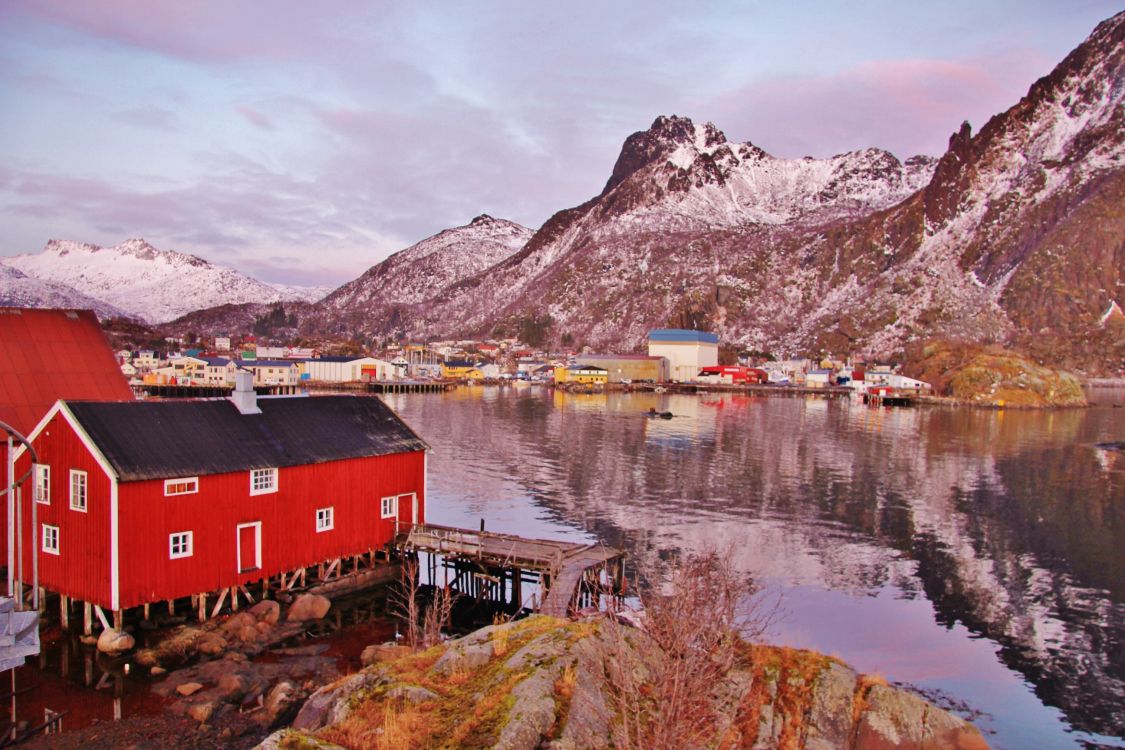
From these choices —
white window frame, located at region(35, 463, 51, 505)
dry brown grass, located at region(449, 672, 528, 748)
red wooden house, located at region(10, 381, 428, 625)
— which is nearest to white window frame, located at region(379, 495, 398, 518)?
red wooden house, located at region(10, 381, 428, 625)

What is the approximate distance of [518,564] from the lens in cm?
3002

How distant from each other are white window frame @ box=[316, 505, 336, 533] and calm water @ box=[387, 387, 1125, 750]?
44.9 feet

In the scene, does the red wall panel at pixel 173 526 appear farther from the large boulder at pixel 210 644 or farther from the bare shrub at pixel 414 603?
the bare shrub at pixel 414 603

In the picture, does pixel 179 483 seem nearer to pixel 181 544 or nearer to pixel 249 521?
pixel 181 544

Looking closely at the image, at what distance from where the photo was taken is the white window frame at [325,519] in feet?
102

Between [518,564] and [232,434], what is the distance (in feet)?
36.0

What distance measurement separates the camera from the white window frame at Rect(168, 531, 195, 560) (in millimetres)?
26294

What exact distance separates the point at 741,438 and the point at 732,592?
245ft

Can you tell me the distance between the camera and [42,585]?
27.2 metres

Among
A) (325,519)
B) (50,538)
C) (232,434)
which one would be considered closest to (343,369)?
Result: (325,519)

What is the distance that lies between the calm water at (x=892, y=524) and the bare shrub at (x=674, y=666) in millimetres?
13064

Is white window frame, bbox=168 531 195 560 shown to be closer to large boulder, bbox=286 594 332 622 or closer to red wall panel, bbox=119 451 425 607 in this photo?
red wall panel, bbox=119 451 425 607

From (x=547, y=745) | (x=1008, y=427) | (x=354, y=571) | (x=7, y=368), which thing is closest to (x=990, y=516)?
(x=354, y=571)

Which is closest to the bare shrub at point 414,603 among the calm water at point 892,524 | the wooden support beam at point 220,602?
the wooden support beam at point 220,602
